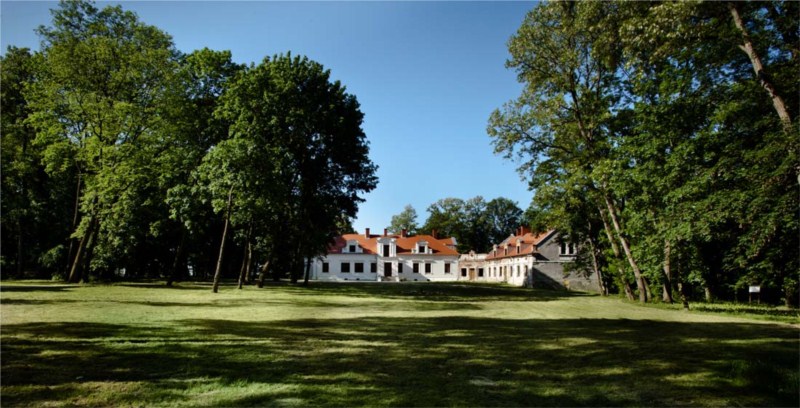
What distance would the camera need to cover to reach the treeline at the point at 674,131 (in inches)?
485

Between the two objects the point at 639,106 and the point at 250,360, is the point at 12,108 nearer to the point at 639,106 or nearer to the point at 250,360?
the point at 250,360

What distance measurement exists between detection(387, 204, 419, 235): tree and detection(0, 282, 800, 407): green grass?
93.5 m

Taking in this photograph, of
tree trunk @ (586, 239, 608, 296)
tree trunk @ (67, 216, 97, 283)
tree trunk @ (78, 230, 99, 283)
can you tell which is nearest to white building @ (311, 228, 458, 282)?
tree trunk @ (586, 239, 608, 296)

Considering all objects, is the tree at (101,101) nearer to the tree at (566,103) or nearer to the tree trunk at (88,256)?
the tree trunk at (88,256)

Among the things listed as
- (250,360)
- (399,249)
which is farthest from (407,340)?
(399,249)

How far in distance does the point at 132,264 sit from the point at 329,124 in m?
28.4

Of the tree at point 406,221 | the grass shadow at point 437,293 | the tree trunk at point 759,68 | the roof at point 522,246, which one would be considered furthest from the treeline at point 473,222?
the tree trunk at point 759,68

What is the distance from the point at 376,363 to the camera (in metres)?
7.13

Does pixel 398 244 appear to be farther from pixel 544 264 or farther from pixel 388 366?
pixel 388 366

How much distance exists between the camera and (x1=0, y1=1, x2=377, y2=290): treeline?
84.1ft

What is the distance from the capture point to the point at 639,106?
63.3ft

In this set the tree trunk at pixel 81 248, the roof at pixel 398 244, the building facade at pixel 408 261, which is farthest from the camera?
the roof at pixel 398 244

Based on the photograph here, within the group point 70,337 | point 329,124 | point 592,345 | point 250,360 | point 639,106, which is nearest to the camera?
point 250,360

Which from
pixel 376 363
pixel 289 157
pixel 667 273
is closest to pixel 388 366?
pixel 376 363
